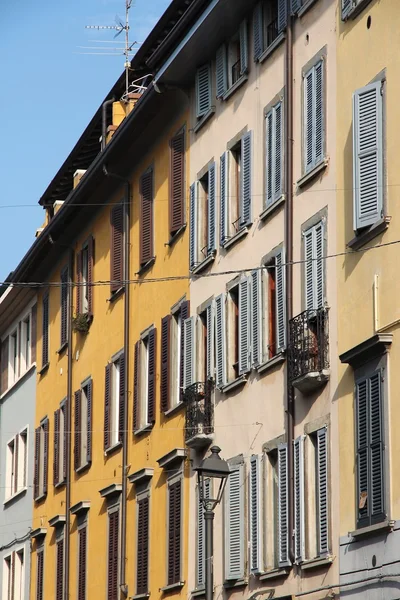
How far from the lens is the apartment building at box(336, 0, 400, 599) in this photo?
808 inches

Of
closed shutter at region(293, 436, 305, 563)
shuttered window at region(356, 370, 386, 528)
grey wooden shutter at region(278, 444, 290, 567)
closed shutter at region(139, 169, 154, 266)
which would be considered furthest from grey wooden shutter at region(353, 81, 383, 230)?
closed shutter at region(139, 169, 154, 266)

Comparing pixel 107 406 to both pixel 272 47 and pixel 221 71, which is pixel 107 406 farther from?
pixel 272 47

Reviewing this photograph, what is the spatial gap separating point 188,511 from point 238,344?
3747 millimetres

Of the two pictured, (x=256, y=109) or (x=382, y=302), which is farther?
(x=256, y=109)

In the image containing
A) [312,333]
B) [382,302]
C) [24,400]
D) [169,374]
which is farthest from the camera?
[24,400]

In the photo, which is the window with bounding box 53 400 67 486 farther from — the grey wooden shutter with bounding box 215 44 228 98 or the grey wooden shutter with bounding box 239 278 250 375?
the grey wooden shutter with bounding box 239 278 250 375

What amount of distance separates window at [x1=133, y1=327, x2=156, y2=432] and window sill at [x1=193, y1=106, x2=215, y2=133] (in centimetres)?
430

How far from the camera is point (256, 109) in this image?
2688 cm

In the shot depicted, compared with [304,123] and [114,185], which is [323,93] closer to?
[304,123]

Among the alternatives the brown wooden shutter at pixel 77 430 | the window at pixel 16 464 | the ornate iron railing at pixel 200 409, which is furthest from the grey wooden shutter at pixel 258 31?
the window at pixel 16 464

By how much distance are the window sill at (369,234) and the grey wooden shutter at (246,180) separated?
481 centimetres

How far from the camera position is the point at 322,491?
2272cm

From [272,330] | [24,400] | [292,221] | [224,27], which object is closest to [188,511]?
[272,330]

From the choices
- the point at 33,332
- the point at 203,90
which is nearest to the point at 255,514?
the point at 203,90
